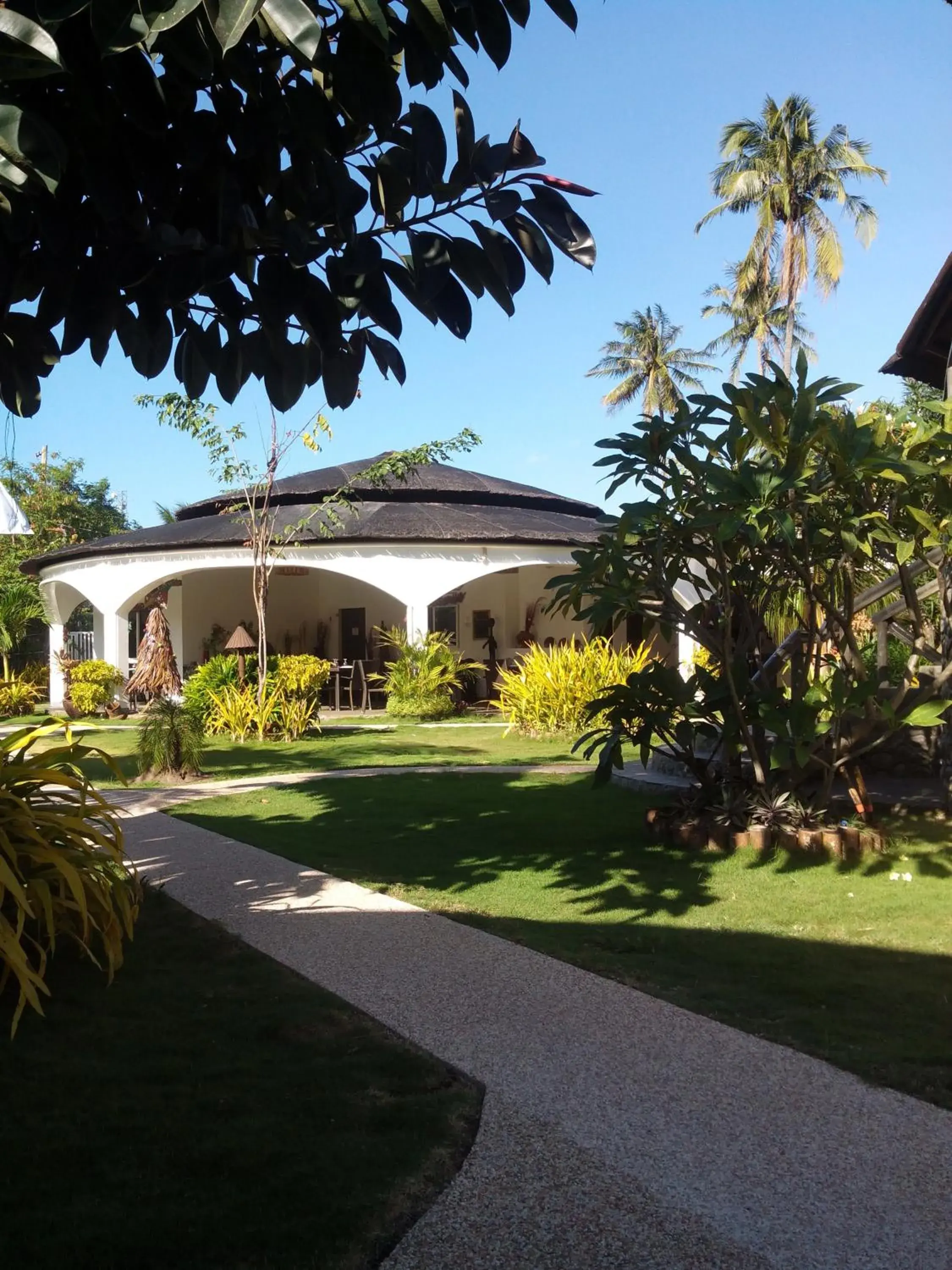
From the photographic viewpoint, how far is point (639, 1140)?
10.5 feet

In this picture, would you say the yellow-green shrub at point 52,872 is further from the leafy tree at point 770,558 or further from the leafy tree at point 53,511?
the leafy tree at point 53,511

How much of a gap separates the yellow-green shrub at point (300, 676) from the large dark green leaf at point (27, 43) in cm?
1433

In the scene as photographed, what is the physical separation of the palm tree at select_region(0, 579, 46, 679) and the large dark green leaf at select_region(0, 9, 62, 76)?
23.0 m

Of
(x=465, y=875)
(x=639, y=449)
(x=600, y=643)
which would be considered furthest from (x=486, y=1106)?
(x=600, y=643)

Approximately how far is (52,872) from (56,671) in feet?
67.6

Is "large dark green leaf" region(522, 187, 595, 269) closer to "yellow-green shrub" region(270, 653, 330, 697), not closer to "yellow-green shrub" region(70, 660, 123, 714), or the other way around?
"yellow-green shrub" region(270, 653, 330, 697)

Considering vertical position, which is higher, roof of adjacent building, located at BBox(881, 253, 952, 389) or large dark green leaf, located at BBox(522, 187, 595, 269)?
roof of adjacent building, located at BBox(881, 253, 952, 389)

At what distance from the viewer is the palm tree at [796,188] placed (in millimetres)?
37219

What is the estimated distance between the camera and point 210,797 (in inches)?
419

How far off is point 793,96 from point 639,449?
3633cm

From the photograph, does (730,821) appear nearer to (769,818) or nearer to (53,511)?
(769,818)

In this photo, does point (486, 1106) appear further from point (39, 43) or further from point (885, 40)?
point (885, 40)

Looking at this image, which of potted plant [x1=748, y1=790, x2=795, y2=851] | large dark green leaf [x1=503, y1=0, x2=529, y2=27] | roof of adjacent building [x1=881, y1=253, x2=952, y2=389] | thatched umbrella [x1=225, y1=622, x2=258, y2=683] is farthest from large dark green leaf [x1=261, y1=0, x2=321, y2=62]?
thatched umbrella [x1=225, y1=622, x2=258, y2=683]

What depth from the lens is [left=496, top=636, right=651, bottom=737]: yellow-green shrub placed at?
1600 centimetres
